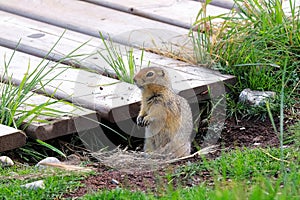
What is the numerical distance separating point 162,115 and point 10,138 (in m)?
1.10

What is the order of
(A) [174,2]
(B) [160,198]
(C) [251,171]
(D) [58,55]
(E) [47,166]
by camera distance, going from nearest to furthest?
(B) [160,198]
(C) [251,171]
(E) [47,166]
(D) [58,55]
(A) [174,2]

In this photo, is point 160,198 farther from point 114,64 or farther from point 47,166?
point 114,64

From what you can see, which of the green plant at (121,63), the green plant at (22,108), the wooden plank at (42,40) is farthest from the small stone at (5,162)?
the wooden plank at (42,40)

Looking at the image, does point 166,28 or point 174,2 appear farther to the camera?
point 174,2

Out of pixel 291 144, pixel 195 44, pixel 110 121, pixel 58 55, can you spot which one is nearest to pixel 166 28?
pixel 195 44

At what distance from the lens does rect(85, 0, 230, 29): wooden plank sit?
7.23 meters

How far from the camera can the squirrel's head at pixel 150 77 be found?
5.42 metres

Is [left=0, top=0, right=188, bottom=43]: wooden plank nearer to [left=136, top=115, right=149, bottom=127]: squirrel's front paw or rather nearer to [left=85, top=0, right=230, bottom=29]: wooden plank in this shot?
[left=85, top=0, right=230, bottom=29]: wooden plank

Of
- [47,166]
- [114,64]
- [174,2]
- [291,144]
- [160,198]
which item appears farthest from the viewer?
[174,2]

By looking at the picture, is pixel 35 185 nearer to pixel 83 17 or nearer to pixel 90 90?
pixel 90 90

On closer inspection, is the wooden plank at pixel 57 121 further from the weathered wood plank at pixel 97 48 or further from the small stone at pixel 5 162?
the weathered wood plank at pixel 97 48

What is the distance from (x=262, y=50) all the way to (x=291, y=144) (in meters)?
1.11

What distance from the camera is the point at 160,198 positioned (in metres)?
4.02

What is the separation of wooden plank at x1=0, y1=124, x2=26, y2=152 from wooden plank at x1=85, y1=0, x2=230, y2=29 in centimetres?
247
